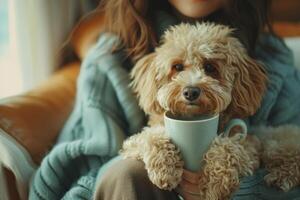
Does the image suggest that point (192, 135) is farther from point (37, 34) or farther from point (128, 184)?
point (37, 34)

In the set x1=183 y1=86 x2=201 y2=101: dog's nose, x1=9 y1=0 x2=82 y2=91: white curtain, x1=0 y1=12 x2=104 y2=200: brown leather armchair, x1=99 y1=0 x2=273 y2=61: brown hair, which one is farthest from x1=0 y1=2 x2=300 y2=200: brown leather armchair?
x1=183 y1=86 x2=201 y2=101: dog's nose

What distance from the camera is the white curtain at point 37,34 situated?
1.76 meters

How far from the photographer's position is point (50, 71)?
6.37 feet

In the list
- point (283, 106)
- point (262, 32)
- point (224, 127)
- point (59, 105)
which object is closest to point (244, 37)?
point (262, 32)

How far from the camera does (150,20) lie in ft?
4.84

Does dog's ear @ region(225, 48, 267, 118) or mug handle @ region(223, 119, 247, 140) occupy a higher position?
dog's ear @ region(225, 48, 267, 118)

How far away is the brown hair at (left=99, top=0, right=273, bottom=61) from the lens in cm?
144

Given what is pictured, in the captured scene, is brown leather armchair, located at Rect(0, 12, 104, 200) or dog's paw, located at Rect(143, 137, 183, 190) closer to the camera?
dog's paw, located at Rect(143, 137, 183, 190)

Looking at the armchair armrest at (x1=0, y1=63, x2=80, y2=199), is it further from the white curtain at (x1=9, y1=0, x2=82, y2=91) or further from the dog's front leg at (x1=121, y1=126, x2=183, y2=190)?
the dog's front leg at (x1=121, y1=126, x2=183, y2=190)

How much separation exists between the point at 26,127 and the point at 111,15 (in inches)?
17.7

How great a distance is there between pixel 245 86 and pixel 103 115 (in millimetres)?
445

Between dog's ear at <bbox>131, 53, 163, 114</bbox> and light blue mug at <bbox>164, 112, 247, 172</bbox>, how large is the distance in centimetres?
6

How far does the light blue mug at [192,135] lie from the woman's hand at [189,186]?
0.05 ft

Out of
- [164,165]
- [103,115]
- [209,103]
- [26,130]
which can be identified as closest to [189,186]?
[164,165]
